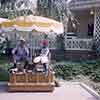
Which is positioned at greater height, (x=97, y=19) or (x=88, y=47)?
(x=97, y=19)

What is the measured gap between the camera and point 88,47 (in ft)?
80.0

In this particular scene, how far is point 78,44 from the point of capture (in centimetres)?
2456

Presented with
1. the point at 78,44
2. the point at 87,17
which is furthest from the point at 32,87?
the point at 87,17

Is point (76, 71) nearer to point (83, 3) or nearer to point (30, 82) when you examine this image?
point (30, 82)

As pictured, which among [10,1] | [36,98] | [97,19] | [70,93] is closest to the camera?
[36,98]

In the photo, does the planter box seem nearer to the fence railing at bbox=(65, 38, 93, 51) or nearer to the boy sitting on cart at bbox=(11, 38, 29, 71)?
the boy sitting on cart at bbox=(11, 38, 29, 71)

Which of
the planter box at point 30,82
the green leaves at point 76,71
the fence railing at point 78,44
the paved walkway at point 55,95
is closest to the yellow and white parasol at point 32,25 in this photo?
the planter box at point 30,82

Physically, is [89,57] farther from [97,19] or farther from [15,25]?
[15,25]

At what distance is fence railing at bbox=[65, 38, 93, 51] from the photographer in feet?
80.1

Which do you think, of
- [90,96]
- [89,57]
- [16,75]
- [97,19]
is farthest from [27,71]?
[97,19]

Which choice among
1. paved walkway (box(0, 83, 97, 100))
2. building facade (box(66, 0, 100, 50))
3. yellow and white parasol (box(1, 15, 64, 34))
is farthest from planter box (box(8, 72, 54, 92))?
building facade (box(66, 0, 100, 50))

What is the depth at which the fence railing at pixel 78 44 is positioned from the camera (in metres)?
24.4

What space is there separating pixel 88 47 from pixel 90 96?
40.0ft

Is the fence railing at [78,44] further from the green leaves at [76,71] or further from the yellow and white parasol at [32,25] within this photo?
the yellow and white parasol at [32,25]
